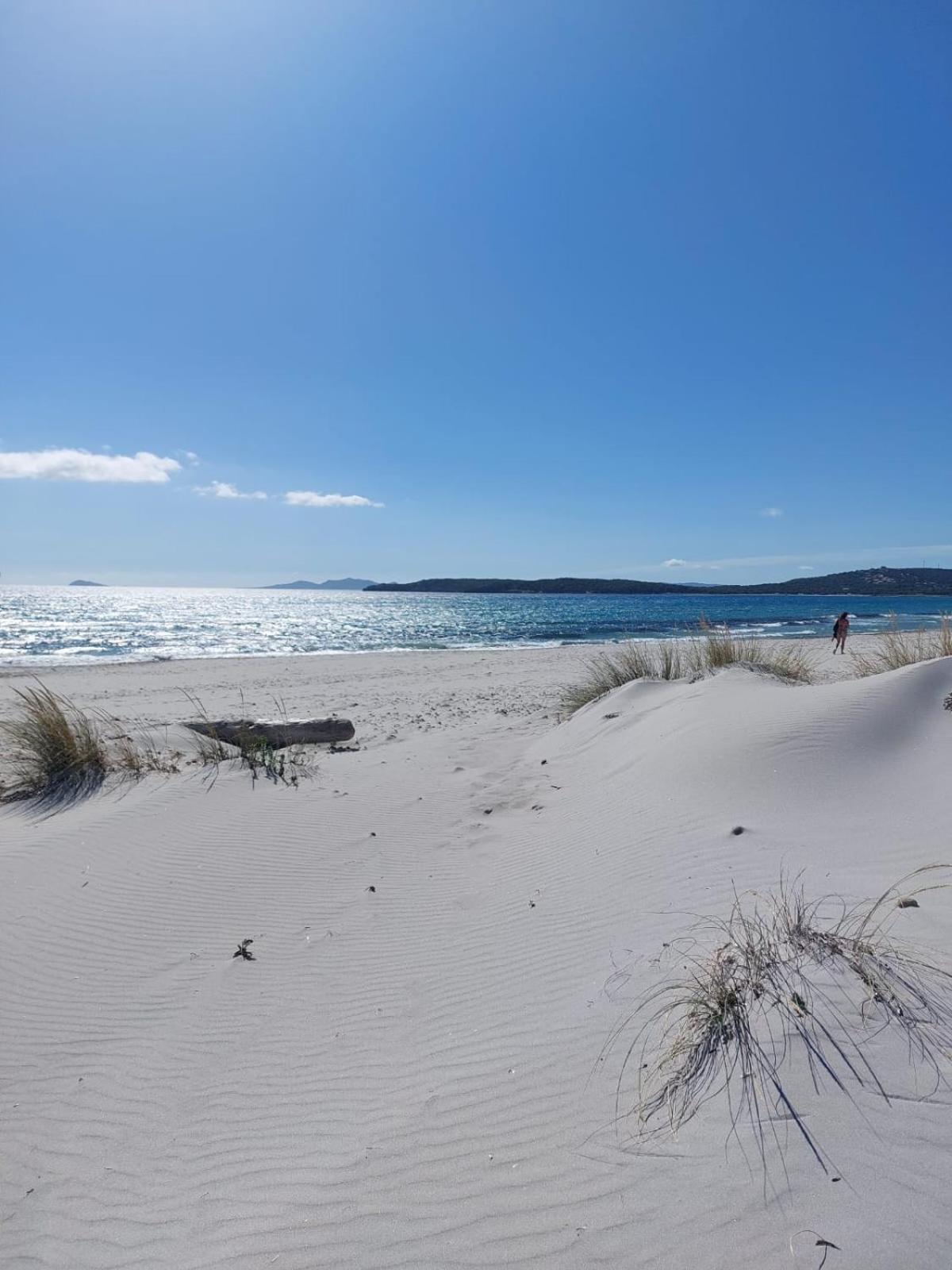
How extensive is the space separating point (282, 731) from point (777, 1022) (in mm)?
7054

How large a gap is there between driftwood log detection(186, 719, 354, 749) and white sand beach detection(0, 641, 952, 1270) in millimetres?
1155

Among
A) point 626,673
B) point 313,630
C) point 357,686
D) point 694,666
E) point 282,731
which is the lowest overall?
point 357,686

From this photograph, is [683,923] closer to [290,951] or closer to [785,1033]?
[785,1033]

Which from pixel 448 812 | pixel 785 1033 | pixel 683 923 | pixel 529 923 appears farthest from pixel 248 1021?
pixel 448 812

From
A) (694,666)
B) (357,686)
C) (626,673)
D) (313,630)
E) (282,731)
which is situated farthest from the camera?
(313,630)

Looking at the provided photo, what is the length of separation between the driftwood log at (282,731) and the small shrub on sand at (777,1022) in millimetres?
6297

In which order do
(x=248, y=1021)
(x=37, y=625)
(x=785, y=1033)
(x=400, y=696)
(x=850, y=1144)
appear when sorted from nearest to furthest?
(x=850, y=1144) < (x=785, y=1033) < (x=248, y=1021) < (x=400, y=696) < (x=37, y=625)

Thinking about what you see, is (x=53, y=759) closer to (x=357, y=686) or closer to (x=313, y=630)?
(x=357, y=686)

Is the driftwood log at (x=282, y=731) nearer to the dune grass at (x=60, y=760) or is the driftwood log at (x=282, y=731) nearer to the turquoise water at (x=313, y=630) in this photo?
the dune grass at (x=60, y=760)

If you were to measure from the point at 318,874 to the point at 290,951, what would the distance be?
989 mm

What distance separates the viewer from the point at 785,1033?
211 cm

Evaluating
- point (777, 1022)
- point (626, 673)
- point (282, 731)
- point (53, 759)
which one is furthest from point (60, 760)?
point (626, 673)

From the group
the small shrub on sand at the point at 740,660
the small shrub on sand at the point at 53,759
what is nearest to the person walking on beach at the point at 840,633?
the small shrub on sand at the point at 740,660

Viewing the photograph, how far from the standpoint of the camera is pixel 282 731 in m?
8.30
